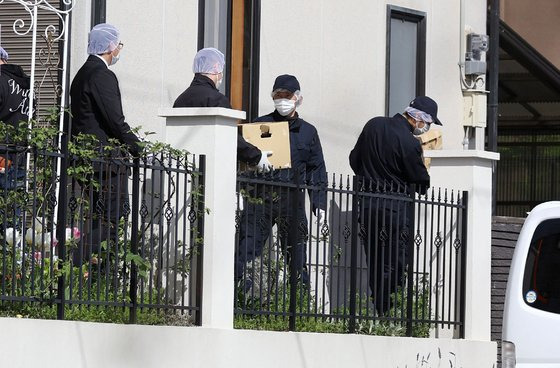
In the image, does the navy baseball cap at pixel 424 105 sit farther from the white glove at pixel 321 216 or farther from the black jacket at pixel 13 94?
the black jacket at pixel 13 94

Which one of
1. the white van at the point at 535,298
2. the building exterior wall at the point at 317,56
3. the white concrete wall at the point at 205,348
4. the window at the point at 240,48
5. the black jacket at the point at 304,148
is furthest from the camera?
the window at the point at 240,48

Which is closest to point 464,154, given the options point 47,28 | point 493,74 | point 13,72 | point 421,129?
point 421,129

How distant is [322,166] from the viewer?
13.2m

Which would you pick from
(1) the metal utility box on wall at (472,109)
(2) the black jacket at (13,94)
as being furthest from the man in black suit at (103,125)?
(1) the metal utility box on wall at (472,109)

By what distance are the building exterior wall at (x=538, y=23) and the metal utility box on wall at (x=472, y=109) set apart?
16.0ft

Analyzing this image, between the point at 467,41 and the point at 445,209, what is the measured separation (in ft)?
13.5

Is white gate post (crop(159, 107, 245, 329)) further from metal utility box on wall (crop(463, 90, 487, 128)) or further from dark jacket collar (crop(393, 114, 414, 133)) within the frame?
metal utility box on wall (crop(463, 90, 487, 128))

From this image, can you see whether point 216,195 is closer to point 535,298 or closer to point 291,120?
point 535,298

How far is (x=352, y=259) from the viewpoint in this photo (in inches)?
481

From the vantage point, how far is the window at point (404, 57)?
1623cm

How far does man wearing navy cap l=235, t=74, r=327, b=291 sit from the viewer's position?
444 inches

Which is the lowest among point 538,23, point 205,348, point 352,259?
point 205,348

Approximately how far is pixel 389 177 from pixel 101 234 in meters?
3.98

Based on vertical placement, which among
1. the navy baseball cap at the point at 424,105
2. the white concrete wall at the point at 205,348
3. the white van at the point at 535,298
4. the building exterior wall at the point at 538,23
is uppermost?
the building exterior wall at the point at 538,23
